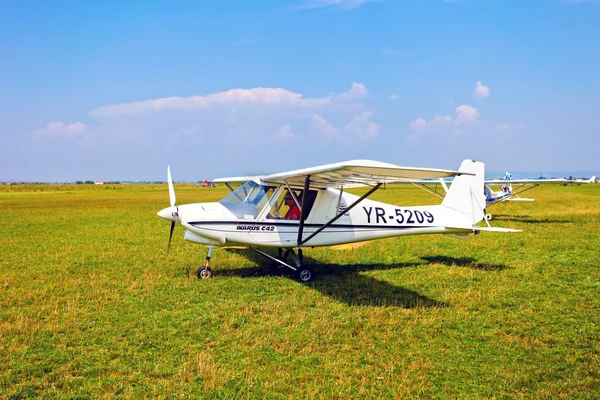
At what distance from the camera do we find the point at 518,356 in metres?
5.78

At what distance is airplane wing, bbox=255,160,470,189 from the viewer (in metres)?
7.08

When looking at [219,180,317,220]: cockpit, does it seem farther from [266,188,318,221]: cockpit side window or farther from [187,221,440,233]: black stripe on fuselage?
[187,221,440,233]: black stripe on fuselage

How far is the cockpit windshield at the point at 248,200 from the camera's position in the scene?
10.2m

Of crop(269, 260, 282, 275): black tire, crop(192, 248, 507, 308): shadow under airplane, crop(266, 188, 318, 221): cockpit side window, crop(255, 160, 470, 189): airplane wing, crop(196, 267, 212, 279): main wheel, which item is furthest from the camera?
crop(269, 260, 282, 275): black tire

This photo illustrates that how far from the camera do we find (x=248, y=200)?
1038 cm

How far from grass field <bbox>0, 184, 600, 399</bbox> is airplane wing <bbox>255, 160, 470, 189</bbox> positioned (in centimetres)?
222

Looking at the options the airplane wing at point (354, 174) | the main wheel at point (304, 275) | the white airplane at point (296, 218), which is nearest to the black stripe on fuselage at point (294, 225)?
the white airplane at point (296, 218)

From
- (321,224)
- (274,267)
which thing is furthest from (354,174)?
(274,267)

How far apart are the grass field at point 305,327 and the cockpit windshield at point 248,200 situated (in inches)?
60.4

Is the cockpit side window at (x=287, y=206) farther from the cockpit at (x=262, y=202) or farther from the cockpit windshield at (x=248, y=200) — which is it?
the cockpit windshield at (x=248, y=200)

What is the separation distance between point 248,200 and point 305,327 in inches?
168

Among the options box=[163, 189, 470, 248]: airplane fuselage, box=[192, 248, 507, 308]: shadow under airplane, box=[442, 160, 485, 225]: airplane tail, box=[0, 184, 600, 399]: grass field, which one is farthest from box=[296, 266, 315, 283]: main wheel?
box=[442, 160, 485, 225]: airplane tail

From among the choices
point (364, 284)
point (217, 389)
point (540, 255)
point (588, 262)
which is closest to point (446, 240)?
point (540, 255)

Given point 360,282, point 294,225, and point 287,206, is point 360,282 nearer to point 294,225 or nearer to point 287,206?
point 294,225
